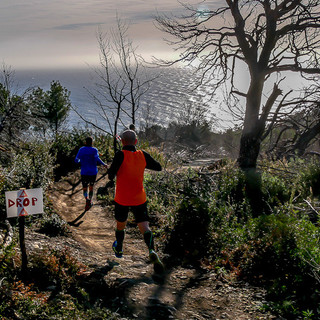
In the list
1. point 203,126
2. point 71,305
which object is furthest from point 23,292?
point 203,126

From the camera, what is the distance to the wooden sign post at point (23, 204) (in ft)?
12.0

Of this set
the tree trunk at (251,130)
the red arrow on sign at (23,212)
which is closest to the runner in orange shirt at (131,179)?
the red arrow on sign at (23,212)

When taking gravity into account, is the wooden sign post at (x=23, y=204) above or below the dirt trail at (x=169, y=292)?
above

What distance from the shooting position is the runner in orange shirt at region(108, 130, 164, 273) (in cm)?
461

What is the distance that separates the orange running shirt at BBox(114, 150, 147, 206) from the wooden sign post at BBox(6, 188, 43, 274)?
1.21 metres

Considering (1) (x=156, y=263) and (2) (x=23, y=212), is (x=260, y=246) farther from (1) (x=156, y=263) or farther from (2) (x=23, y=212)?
(2) (x=23, y=212)

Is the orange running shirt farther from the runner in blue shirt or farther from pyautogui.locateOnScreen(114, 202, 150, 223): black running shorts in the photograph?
the runner in blue shirt

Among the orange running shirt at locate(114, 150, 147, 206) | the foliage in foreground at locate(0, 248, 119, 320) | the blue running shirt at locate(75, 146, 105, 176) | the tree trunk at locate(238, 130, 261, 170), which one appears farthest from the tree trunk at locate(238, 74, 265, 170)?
the foliage in foreground at locate(0, 248, 119, 320)

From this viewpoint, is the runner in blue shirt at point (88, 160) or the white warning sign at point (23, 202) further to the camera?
the runner in blue shirt at point (88, 160)

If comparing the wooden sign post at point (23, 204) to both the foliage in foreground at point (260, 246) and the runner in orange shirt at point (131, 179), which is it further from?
the foliage in foreground at point (260, 246)

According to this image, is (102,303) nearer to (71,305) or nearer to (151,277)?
(71,305)

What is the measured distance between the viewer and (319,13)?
9727mm

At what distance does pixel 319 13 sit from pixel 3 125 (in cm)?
1328

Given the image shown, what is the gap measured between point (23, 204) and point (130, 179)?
147 cm
